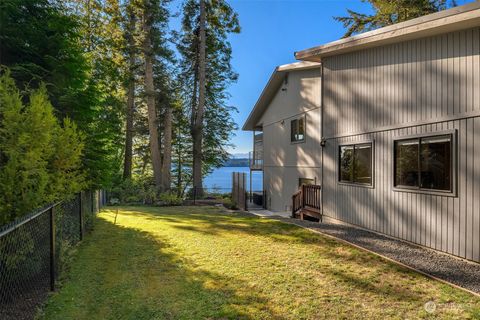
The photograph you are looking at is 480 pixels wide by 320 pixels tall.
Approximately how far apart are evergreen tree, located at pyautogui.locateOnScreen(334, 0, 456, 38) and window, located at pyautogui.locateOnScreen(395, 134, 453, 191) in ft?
56.4

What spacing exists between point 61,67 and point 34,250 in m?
4.96

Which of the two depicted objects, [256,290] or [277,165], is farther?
[277,165]

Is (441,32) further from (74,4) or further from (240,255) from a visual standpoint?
(74,4)

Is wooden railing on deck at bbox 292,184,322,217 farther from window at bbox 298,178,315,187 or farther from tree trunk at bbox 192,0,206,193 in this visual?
tree trunk at bbox 192,0,206,193

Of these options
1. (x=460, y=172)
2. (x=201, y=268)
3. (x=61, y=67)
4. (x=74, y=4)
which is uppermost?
(x=74, y=4)

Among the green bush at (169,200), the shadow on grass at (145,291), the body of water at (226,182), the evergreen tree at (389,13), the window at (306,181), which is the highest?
the evergreen tree at (389,13)

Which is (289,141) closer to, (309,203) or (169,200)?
(309,203)

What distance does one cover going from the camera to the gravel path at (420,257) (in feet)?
16.6

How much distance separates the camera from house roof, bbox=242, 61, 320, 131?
14151mm

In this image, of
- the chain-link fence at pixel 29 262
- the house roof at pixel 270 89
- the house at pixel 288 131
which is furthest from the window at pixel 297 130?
the chain-link fence at pixel 29 262

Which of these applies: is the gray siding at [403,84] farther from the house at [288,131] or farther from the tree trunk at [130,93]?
the tree trunk at [130,93]

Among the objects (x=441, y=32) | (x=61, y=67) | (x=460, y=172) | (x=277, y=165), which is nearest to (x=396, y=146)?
(x=460, y=172)

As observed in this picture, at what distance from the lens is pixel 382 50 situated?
820 centimetres

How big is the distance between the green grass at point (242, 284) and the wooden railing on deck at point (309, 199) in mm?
3755
